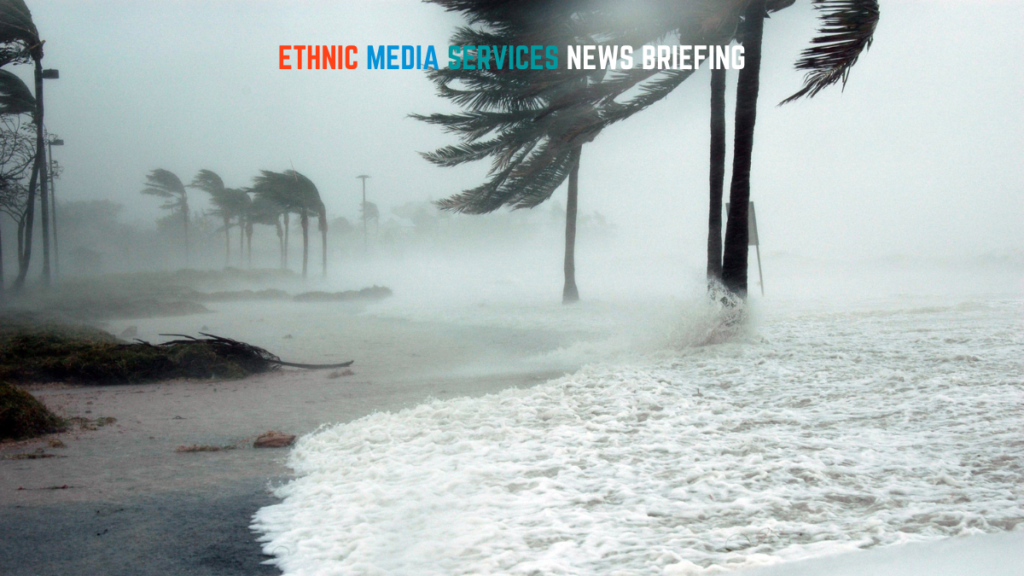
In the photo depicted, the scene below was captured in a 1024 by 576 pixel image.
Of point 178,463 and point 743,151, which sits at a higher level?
point 743,151

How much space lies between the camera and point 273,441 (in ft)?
12.2

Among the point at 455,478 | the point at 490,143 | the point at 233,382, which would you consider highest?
the point at 490,143

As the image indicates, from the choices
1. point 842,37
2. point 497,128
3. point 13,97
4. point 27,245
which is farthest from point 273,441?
point 13,97

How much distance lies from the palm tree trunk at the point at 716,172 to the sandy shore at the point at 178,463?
9.20ft

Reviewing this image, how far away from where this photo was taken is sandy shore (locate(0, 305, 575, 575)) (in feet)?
7.14

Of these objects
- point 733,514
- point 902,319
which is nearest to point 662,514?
point 733,514

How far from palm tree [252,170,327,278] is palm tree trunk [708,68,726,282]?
48.3 feet

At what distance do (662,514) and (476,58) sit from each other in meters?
10.9

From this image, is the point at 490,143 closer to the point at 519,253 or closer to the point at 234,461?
the point at 234,461

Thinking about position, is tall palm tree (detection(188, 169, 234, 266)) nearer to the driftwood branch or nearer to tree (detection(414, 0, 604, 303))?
tree (detection(414, 0, 604, 303))

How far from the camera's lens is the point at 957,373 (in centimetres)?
415

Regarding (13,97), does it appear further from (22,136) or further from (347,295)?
(347,295)

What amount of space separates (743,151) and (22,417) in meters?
6.86

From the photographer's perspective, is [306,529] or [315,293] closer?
[306,529]
